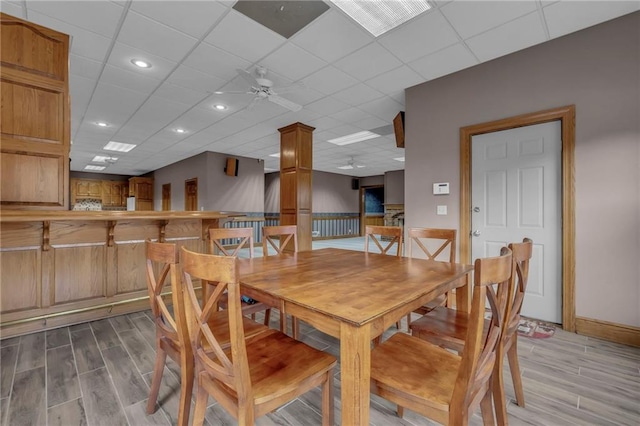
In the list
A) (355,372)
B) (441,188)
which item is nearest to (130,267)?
(355,372)

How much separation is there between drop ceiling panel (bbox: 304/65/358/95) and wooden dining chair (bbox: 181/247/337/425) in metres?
3.07

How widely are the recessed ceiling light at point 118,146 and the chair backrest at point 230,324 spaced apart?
7268 mm

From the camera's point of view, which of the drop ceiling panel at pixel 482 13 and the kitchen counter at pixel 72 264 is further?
the kitchen counter at pixel 72 264

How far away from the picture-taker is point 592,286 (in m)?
2.64

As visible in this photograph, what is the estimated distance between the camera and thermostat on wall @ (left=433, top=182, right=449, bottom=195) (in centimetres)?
357

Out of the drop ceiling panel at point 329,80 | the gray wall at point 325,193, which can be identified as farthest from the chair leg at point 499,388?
the gray wall at point 325,193

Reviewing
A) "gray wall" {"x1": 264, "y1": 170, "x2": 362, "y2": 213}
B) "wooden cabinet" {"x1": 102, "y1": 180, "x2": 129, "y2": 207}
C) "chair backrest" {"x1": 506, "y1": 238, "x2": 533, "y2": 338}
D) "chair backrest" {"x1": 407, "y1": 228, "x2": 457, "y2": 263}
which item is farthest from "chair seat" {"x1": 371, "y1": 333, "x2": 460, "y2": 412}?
"wooden cabinet" {"x1": 102, "y1": 180, "x2": 129, "y2": 207}

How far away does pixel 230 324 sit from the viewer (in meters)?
0.99

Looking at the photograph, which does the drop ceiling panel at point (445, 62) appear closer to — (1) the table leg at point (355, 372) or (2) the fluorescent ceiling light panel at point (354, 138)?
(2) the fluorescent ceiling light panel at point (354, 138)

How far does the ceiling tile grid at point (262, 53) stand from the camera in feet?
8.08

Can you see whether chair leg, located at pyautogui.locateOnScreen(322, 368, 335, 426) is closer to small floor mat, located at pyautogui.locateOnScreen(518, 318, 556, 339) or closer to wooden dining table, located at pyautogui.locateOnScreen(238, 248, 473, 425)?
wooden dining table, located at pyautogui.locateOnScreen(238, 248, 473, 425)

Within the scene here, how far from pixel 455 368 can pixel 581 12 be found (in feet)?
10.4

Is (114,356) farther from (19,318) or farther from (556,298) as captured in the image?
(556,298)

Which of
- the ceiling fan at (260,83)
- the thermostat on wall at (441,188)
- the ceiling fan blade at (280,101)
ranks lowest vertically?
the thermostat on wall at (441,188)
